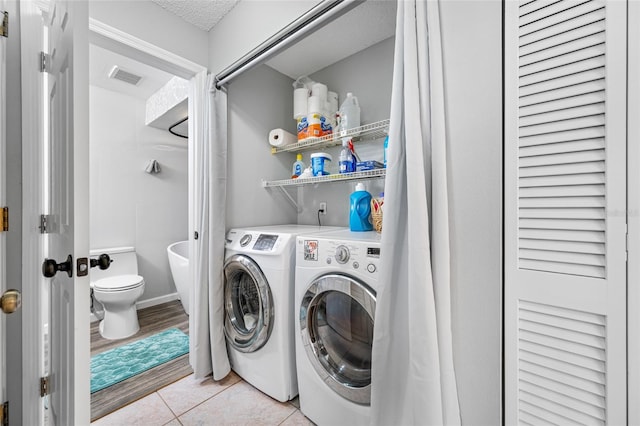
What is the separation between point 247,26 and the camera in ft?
5.34

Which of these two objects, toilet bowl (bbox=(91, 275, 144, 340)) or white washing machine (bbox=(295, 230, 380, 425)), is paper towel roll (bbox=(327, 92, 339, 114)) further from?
toilet bowl (bbox=(91, 275, 144, 340))

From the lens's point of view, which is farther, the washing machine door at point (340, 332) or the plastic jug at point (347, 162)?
the plastic jug at point (347, 162)

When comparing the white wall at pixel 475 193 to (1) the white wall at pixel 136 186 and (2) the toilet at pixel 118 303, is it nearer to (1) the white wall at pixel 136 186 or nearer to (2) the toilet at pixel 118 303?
(2) the toilet at pixel 118 303

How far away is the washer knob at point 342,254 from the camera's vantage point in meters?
1.23

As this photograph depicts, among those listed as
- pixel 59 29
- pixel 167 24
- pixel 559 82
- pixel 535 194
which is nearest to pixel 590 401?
pixel 535 194

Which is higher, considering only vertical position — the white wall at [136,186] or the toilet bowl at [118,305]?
the white wall at [136,186]

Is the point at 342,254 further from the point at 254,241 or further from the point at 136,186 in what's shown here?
the point at 136,186

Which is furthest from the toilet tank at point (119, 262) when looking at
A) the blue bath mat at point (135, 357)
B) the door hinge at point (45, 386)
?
the door hinge at point (45, 386)

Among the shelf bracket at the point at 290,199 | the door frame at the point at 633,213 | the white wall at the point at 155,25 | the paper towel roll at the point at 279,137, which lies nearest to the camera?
the door frame at the point at 633,213

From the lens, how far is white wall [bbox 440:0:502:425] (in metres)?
0.78

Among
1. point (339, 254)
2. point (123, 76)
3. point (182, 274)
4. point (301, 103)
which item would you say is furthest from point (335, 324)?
point (123, 76)

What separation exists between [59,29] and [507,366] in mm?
1815

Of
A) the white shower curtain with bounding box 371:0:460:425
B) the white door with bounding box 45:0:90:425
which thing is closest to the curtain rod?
the white shower curtain with bounding box 371:0:460:425

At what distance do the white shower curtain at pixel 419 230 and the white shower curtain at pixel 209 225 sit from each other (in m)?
1.24
